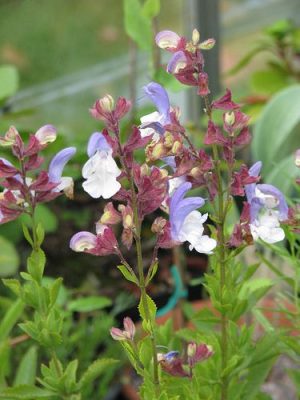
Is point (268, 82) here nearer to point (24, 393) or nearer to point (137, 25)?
point (137, 25)

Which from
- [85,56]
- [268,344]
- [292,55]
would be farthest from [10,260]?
[292,55]

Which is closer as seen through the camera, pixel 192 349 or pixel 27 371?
pixel 192 349

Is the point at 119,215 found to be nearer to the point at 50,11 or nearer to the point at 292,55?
the point at 50,11

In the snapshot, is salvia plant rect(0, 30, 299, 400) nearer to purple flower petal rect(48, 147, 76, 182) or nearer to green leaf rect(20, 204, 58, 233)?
purple flower petal rect(48, 147, 76, 182)

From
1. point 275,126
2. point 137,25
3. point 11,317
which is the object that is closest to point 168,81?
point 137,25

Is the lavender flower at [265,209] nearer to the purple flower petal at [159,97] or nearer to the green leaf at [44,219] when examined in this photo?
the purple flower petal at [159,97]

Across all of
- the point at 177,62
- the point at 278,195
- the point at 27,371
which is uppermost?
the point at 177,62
